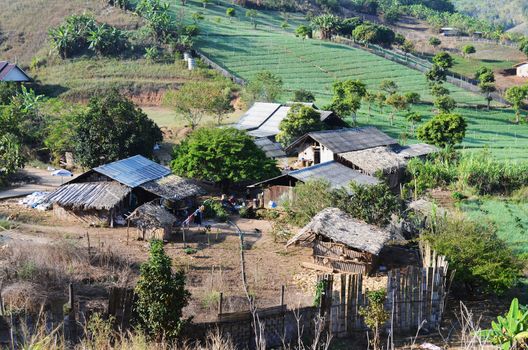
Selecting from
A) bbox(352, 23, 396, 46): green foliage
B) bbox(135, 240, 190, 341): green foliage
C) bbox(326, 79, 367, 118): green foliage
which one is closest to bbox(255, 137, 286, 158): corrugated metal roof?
bbox(326, 79, 367, 118): green foliage

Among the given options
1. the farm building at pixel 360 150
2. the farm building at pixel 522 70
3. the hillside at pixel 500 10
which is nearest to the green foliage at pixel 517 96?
the farm building at pixel 360 150

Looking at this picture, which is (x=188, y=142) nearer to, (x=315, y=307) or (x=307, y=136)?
(x=307, y=136)

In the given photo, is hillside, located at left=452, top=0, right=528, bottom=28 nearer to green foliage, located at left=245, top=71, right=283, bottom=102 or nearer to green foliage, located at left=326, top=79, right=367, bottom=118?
green foliage, located at left=326, top=79, right=367, bottom=118

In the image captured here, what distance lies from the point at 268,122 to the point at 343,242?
2139 centimetres

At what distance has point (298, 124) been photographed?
114 feet

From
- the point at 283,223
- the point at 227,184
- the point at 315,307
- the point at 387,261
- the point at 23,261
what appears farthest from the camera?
the point at 227,184

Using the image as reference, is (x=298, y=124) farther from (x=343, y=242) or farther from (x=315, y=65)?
(x=315, y=65)

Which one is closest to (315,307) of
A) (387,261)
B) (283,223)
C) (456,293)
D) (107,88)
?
(456,293)

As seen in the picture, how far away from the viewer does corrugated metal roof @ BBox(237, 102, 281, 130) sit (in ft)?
128

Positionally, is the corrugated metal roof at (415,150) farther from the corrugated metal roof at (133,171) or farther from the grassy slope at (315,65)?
the corrugated metal roof at (133,171)

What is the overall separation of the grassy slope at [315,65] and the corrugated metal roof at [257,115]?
24.4 feet

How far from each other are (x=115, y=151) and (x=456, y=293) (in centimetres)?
1797

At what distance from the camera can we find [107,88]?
5062cm

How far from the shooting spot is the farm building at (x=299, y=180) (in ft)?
84.3
